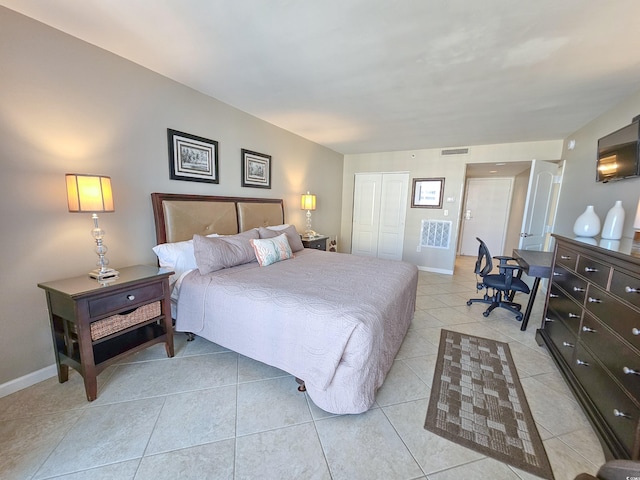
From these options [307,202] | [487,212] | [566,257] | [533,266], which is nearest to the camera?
[566,257]

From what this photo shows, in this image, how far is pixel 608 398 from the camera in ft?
4.58

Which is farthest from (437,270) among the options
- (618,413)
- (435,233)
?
(618,413)

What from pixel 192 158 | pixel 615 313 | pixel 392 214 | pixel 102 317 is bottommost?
pixel 102 317

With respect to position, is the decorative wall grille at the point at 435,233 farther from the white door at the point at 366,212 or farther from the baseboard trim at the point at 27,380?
the baseboard trim at the point at 27,380

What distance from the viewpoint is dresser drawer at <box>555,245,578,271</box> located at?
194 cm

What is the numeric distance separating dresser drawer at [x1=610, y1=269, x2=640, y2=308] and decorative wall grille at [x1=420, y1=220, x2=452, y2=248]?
355 centimetres

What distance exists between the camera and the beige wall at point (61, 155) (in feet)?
5.32

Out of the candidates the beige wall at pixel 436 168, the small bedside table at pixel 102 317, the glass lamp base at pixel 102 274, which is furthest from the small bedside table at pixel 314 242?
the glass lamp base at pixel 102 274

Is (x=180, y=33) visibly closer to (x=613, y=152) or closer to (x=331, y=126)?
(x=331, y=126)

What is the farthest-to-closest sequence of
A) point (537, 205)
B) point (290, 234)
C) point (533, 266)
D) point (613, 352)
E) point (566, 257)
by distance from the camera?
point (537, 205)
point (290, 234)
point (533, 266)
point (566, 257)
point (613, 352)

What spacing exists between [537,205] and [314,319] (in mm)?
4177

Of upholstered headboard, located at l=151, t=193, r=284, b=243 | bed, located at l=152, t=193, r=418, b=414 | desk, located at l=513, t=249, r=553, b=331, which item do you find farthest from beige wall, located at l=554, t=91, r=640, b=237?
upholstered headboard, located at l=151, t=193, r=284, b=243

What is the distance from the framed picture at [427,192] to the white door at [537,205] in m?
1.37

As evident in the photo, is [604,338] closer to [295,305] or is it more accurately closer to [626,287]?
[626,287]
